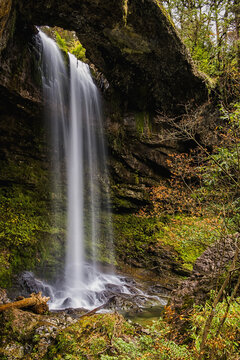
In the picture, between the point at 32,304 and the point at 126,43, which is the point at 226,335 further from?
the point at 126,43

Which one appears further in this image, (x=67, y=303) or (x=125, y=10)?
(x=125, y=10)

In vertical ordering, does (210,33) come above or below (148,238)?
above

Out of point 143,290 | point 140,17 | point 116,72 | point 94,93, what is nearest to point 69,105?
point 94,93


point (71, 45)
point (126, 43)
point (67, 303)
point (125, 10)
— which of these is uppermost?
point (71, 45)

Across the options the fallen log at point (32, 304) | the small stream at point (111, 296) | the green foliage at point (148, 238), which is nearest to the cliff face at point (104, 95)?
the small stream at point (111, 296)

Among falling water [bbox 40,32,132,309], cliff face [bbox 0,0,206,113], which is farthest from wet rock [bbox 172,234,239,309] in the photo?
cliff face [bbox 0,0,206,113]

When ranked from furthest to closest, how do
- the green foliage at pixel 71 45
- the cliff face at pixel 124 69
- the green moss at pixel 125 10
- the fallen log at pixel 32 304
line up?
the green foliage at pixel 71 45, the cliff face at pixel 124 69, the green moss at pixel 125 10, the fallen log at pixel 32 304

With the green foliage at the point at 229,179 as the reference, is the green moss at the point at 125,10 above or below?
above

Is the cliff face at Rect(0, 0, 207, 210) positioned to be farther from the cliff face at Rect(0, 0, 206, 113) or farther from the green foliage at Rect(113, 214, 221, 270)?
the green foliage at Rect(113, 214, 221, 270)

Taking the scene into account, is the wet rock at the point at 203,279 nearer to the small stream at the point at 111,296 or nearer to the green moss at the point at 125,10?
the small stream at the point at 111,296

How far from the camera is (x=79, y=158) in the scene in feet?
31.1

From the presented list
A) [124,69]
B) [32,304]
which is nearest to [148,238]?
[32,304]

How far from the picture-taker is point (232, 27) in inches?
406

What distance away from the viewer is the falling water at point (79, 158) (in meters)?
8.02
